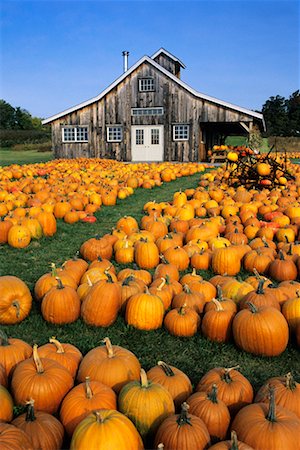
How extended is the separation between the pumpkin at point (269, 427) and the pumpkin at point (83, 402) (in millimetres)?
763

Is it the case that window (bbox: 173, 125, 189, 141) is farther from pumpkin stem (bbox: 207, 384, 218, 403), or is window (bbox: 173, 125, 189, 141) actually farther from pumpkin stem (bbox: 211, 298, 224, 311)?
pumpkin stem (bbox: 207, 384, 218, 403)

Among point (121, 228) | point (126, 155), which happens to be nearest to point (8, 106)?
point (126, 155)

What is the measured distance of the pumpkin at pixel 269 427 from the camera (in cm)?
223

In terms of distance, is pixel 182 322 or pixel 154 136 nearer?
pixel 182 322

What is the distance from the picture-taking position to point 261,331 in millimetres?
3670

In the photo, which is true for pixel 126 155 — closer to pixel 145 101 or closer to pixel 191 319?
pixel 145 101

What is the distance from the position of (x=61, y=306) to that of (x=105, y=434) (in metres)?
2.24

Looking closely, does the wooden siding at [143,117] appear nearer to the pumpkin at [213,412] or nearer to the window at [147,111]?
the window at [147,111]

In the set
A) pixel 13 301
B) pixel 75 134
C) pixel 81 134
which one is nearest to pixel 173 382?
pixel 13 301

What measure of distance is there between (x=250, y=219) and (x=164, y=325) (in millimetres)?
4231

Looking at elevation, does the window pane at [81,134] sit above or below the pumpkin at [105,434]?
above

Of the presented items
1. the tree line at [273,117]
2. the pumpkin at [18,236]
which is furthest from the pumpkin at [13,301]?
the tree line at [273,117]

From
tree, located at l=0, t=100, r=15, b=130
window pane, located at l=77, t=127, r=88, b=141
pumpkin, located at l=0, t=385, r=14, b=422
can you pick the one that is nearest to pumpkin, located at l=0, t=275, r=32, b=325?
pumpkin, located at l=0, t=385, r=14, b=422

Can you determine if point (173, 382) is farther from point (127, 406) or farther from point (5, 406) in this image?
point (5, 406)
